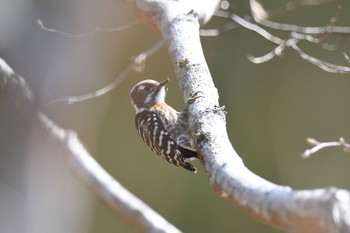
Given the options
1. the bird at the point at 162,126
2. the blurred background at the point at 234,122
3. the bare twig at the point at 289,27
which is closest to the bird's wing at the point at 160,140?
the bird at the point at 162,126

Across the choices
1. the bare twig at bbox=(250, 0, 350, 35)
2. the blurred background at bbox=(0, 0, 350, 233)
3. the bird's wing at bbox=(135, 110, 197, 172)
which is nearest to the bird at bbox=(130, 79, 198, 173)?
the bird's wing at bbox=(135, 110, 197, 172)

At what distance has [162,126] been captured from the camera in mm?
3221

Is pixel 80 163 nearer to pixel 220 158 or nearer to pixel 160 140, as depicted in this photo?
pixel 160 140

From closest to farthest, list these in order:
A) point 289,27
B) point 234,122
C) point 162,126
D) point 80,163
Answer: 1. point 162,126
2. point 80,163
3. point 289,27
4. point 234,122

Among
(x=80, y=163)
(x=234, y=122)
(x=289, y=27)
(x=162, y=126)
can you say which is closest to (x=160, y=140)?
(x=162, y=126)

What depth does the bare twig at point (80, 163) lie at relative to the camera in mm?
3197

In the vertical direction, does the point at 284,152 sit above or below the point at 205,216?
above

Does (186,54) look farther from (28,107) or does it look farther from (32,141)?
(32,141)

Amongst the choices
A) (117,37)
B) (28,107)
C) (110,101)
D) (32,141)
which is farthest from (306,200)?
(110,101)

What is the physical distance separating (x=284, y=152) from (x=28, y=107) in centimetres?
341

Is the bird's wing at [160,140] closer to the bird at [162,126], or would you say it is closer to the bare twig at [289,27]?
the bird at [162,126]

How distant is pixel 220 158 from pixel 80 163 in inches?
66.6

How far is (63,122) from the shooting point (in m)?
4.34

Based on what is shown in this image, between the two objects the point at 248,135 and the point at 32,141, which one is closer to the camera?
the point at 32,141
